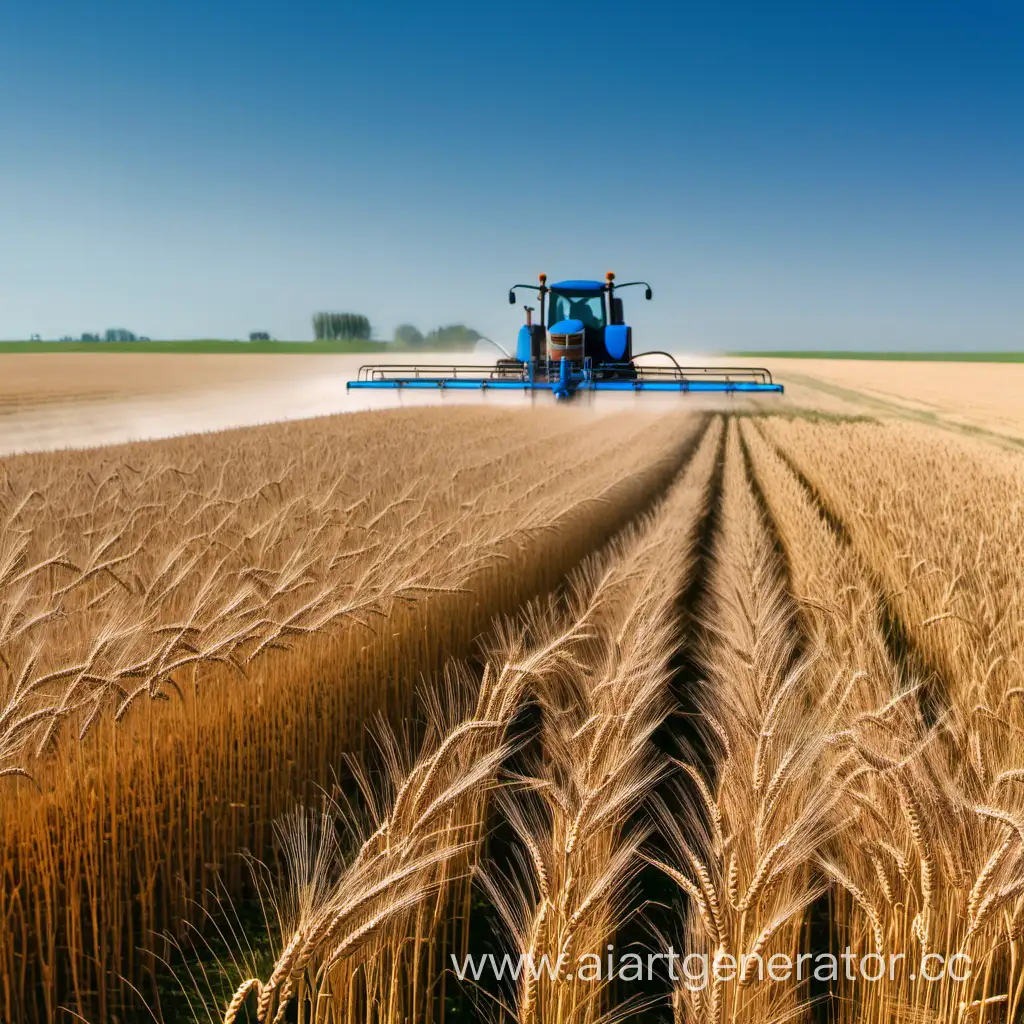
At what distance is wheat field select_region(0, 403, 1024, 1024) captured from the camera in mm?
1763

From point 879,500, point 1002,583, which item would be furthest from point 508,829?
point 879,500

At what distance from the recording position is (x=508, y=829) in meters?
3.05

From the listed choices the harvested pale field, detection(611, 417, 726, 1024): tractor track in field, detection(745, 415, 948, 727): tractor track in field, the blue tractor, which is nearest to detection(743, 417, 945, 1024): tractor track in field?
detection(745, 415, 948, 727): tractor track in field

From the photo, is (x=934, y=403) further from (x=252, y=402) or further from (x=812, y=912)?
(x=812, y=912)

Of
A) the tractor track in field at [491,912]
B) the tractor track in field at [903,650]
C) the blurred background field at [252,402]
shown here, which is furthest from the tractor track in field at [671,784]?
the blurred background field at [252,402]

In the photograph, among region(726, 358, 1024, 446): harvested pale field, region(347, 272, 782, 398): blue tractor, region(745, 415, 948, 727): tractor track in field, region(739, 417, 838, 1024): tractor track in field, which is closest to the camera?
region(739, 417, 838, 1024): tractor track in field

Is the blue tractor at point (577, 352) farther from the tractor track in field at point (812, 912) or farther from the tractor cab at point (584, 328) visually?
the tractor track in field at point (812, 912)

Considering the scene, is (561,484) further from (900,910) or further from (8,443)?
(8,443)

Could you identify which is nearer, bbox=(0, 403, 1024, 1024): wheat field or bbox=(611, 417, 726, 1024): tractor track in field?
bbox=(0, 403, 1024, 1024): wheat field

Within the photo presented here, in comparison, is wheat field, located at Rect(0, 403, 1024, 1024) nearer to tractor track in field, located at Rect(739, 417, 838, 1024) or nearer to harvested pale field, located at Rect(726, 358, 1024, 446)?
tractor track in field, located at Rect(739, 417, 838, 1024)

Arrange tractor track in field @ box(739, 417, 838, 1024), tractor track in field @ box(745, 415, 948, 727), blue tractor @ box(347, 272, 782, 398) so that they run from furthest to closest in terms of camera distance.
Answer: blue tractor @ box(347, 272, 782, 398) → tractor track in field @ box(745, 415, 948, 727) → tractor track in field @ box(739, 417, 838, 1024)

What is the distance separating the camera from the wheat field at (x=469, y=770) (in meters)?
1.76

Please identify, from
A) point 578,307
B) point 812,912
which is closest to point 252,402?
point 578,307

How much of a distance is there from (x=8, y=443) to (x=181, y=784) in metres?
14.9
